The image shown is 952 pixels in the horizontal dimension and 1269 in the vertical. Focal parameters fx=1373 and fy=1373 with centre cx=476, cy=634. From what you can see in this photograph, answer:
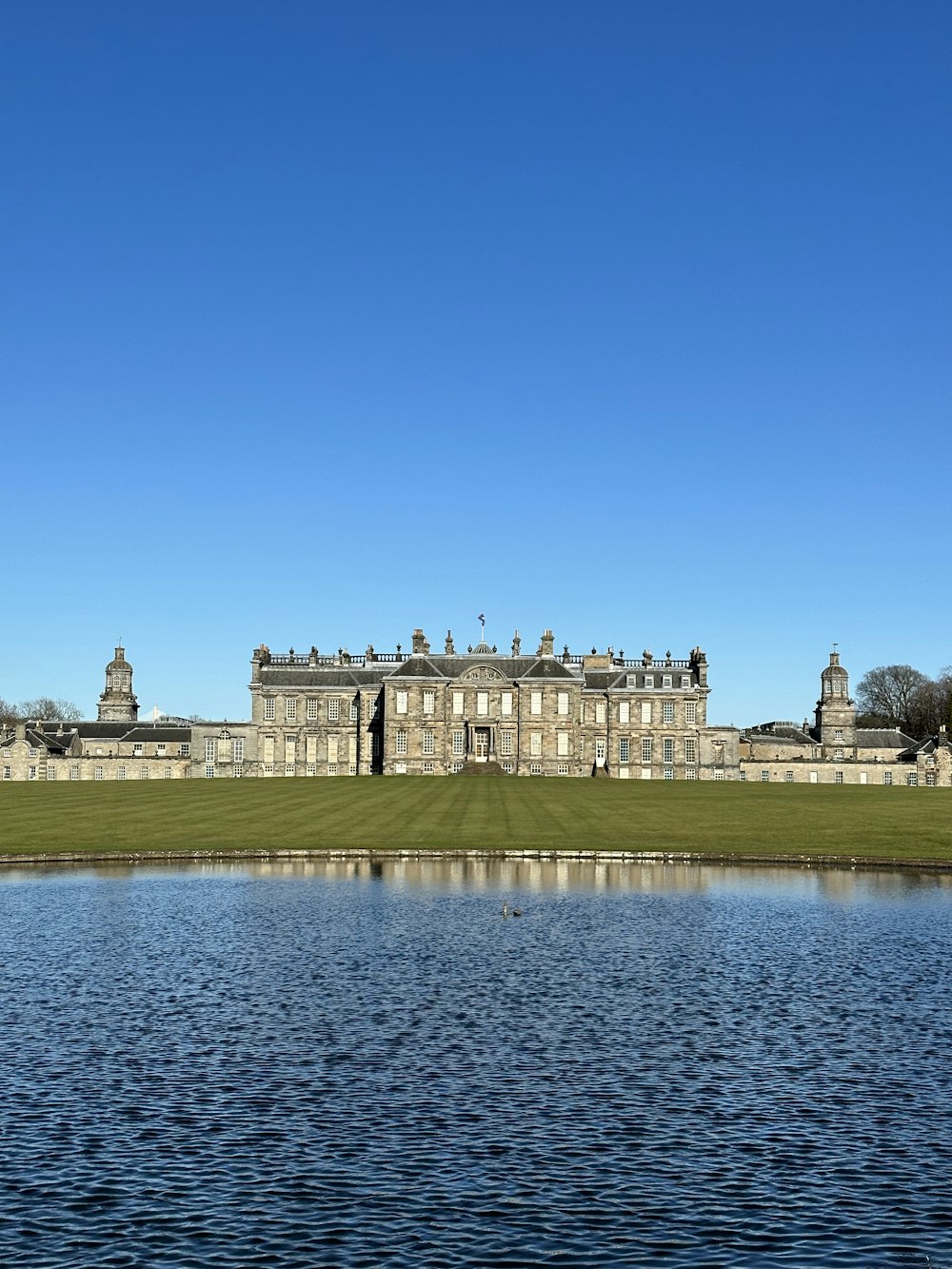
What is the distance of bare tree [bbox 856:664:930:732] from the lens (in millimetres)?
162375

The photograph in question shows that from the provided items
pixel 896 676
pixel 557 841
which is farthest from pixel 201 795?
pixel 896 676

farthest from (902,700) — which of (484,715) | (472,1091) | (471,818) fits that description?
(472,1091)

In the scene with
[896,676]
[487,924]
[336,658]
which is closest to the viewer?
[487,924]

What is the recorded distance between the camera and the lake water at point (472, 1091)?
13.1 m

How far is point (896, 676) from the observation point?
547ft

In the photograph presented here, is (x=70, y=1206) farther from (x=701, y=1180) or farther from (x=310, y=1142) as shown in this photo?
(x=701, y=1180)

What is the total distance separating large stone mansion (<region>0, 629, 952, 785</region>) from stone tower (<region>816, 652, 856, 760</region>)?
242 centimetres

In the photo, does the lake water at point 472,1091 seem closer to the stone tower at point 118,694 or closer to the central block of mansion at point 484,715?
the central block of mansion at point 484,715

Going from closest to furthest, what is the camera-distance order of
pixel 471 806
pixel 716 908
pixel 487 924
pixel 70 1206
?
pixel 70 1206, pixel 487 924, pixel 716 908, pixel 471 806

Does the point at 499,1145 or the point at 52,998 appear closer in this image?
the point at 499,1145

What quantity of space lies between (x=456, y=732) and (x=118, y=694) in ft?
127

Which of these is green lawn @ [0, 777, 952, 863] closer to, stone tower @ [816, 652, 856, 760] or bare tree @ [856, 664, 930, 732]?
stone tower @ [816, 652, 856, 760]

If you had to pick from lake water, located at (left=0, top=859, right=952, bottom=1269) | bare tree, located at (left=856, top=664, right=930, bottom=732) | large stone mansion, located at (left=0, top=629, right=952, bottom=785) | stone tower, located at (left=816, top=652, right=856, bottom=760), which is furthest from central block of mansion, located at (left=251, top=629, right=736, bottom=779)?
lake water, located at (left=0, top=859, right=952, bottom=1269)

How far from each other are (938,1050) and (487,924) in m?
12.9
